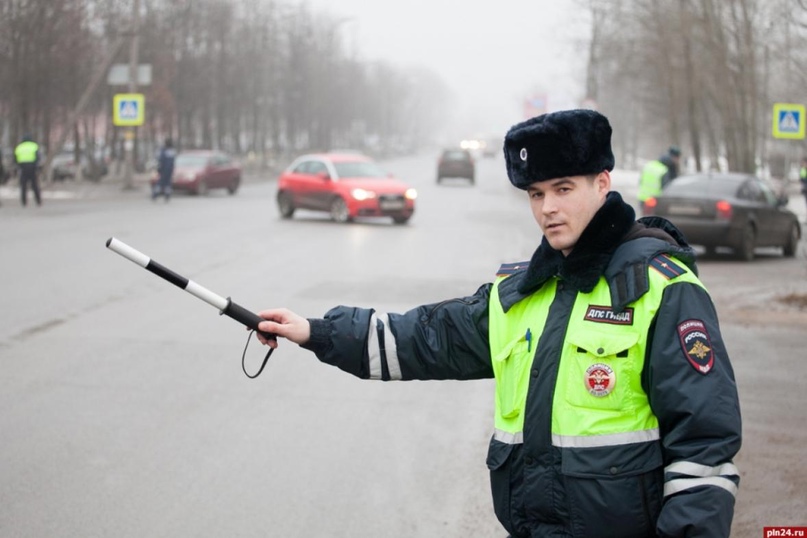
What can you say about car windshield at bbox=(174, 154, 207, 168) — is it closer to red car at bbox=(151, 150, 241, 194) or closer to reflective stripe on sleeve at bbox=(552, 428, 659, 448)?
red car at bbox=(151, 150, 241, 194)

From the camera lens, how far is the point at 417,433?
7.68 metres

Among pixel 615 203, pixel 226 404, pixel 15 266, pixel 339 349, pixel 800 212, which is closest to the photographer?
pixel 615 203

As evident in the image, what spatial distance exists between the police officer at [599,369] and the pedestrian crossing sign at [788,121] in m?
25.9

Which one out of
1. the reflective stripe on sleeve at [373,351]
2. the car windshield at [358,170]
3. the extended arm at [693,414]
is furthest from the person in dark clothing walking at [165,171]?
the extended arm at [693,414]

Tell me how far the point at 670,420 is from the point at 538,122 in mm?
800

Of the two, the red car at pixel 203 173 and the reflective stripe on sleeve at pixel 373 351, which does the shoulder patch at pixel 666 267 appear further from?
the red car at pixel 203 173

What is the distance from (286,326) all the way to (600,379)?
93 cm

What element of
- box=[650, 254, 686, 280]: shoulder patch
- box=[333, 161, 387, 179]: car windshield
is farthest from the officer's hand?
box=[333, 161, 387, 179]: car windshield

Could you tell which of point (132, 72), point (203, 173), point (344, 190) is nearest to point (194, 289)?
point (344, 190)

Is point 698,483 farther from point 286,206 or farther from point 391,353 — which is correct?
point 286,206

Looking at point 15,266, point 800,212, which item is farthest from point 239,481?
point 800,212

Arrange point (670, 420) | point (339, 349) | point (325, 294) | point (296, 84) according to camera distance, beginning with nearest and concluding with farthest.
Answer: point (670, 420), point (339, 349), point (325, 294), point (296, 84)

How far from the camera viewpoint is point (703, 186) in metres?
20.1

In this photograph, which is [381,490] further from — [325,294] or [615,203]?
[325,294]
